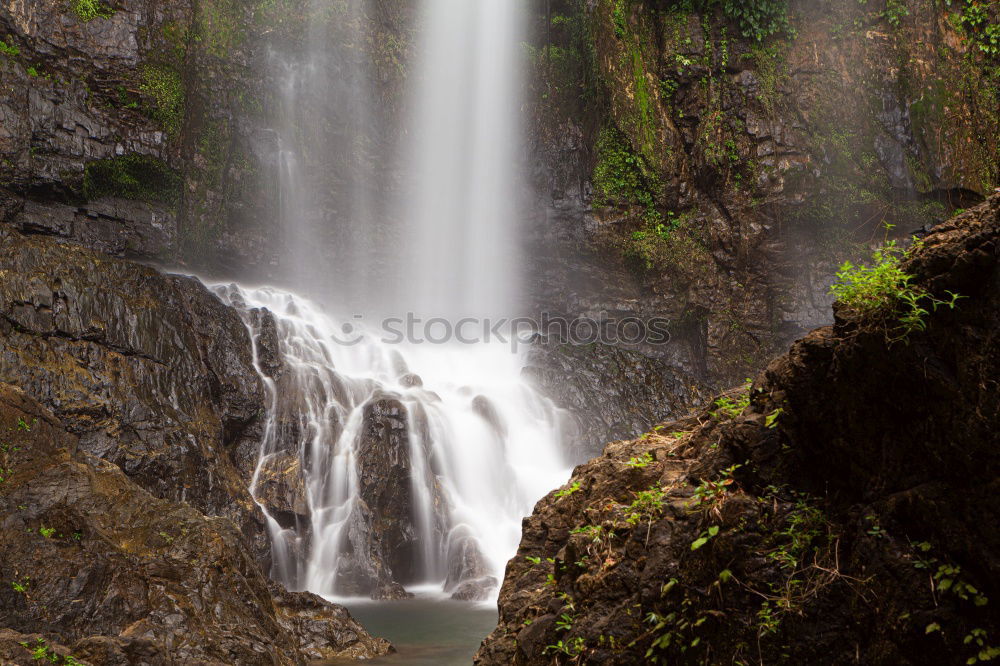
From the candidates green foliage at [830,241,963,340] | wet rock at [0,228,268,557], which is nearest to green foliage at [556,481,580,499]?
green foliage at [830,241,963,340]

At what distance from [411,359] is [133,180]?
755cm

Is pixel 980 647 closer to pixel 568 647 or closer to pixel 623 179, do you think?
pixel 568 647

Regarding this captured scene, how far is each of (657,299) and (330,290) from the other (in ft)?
30.0

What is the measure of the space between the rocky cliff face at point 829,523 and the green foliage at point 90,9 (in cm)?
1729

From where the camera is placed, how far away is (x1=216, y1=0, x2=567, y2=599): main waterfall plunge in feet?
37.0

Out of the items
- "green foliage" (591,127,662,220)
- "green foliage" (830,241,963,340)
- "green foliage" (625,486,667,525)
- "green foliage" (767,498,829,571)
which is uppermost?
"green foliage" (591,127,662,220)

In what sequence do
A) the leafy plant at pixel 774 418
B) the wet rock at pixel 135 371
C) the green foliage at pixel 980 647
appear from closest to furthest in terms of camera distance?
1. the green foliage at pixel 980 647
2. the leafy plant at pixel 774 418
3. the wet rock at pixel 135 371

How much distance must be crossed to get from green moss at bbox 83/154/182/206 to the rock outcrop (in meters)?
10.4

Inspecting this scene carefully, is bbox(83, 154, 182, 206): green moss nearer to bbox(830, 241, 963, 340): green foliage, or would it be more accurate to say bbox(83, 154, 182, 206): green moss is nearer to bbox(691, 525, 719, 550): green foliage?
bbox(691, 525, 719, 550): green foliage

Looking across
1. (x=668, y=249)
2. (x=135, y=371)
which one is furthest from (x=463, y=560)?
(x=668, y=249)

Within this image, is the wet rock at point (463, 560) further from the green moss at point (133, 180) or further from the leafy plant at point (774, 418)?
the green moss at point (133, 180)

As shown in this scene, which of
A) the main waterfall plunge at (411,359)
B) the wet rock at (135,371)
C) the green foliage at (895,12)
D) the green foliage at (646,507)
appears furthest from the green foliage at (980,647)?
the green foliage at (895,12)

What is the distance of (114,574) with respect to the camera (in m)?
5.56

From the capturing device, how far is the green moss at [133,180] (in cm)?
1546
